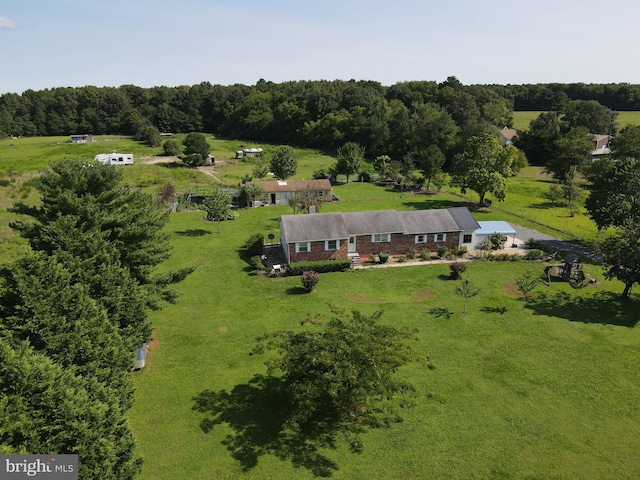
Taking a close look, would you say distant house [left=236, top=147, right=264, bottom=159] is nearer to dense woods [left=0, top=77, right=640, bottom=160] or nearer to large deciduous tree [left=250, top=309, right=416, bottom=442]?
dense woods [left=0, top=77, right=640, bottom=160]

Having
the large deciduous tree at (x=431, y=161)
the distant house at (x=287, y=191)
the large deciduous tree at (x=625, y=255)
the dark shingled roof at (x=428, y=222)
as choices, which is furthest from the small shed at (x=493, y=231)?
the distant house at (x=287, y=191)

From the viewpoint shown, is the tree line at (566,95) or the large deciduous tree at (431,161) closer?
the large deciduous tree at (431,161)

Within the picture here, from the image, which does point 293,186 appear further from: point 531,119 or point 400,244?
point 531,119

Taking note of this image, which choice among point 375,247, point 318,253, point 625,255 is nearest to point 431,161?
point 375,247

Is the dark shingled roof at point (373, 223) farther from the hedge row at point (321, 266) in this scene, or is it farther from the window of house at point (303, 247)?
the window of house at point (303, 247)

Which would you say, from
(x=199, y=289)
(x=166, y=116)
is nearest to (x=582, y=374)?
(x=199, y=289)

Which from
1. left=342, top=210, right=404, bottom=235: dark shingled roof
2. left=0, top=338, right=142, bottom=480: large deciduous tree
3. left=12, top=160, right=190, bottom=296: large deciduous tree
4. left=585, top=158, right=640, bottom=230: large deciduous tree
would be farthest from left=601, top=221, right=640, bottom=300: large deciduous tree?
left=0, top=338, right=142, bottom=480: large deciduous tree
